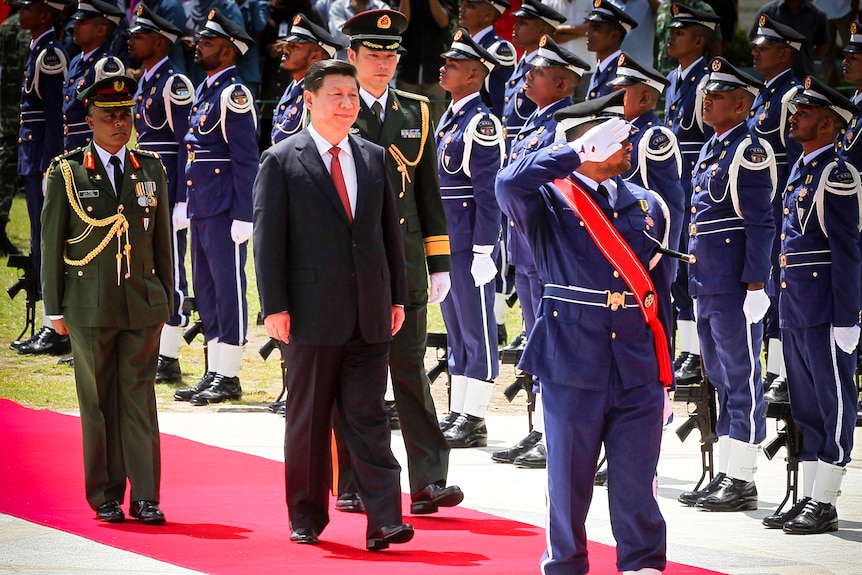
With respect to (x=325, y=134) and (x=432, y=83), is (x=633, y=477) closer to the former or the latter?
(x=325, y=134)

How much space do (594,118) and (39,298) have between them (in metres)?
7.63

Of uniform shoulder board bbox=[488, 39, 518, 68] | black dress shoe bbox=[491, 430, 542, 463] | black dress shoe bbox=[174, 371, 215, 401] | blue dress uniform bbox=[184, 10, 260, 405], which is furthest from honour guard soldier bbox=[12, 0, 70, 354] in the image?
black dress shoe bbox=[491, 430, 542, 463]

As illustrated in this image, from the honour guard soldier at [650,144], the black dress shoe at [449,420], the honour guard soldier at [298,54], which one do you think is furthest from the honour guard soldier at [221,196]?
the honour guard soldier at [650,144]

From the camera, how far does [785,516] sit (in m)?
7.64

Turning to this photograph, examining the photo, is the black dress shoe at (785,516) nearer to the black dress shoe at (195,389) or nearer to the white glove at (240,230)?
the white glove at (240,230)

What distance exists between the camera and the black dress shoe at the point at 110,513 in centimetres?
702

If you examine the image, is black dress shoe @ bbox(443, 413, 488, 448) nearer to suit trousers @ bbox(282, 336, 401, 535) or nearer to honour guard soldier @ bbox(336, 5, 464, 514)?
honour guard soldier @ bbox(336, 5, 464, 514)

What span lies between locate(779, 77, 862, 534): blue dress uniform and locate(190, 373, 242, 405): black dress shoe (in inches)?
174

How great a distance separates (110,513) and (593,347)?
8.13 ft

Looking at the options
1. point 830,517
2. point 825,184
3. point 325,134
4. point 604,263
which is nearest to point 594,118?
point 604,263

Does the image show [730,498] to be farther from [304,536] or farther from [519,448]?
[304,536]

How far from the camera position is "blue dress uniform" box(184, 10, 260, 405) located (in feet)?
35.2

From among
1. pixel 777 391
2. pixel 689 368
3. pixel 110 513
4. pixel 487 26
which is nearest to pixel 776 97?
pixel 777 391

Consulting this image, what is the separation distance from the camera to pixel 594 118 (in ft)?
20.5
